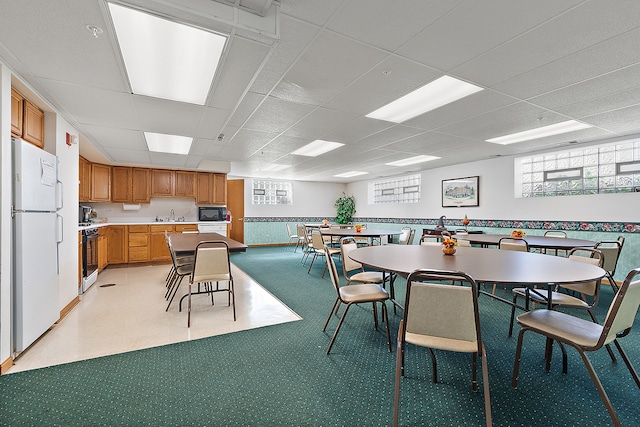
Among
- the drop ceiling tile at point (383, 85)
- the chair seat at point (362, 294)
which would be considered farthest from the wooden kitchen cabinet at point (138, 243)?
the chair seat at point (362, 294)

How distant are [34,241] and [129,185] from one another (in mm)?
4645

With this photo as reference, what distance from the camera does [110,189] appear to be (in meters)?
6.30

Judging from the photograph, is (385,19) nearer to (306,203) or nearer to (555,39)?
(555,39)

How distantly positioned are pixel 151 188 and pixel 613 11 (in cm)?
777

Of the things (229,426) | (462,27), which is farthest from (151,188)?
(462,27)

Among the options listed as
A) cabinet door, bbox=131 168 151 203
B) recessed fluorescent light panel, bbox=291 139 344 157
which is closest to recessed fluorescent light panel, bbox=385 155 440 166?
recessed fluorescent light panel, bbox=291 139 344 157

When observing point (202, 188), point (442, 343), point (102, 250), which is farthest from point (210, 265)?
point (202, 188)

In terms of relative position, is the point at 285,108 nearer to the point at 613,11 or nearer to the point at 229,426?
the point at 613,11

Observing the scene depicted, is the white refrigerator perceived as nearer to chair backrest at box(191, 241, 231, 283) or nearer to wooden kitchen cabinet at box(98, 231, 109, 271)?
chair backrest at box(191, 241, 231, 283)

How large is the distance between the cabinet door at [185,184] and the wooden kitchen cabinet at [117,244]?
147 cm

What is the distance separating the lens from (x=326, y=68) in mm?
2443

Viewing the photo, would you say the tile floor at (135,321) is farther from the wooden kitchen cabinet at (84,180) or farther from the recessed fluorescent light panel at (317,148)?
the recessed fluorescent light panel at (317,148)

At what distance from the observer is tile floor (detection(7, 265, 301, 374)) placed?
236cm

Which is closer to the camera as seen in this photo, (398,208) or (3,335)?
(3,335)
